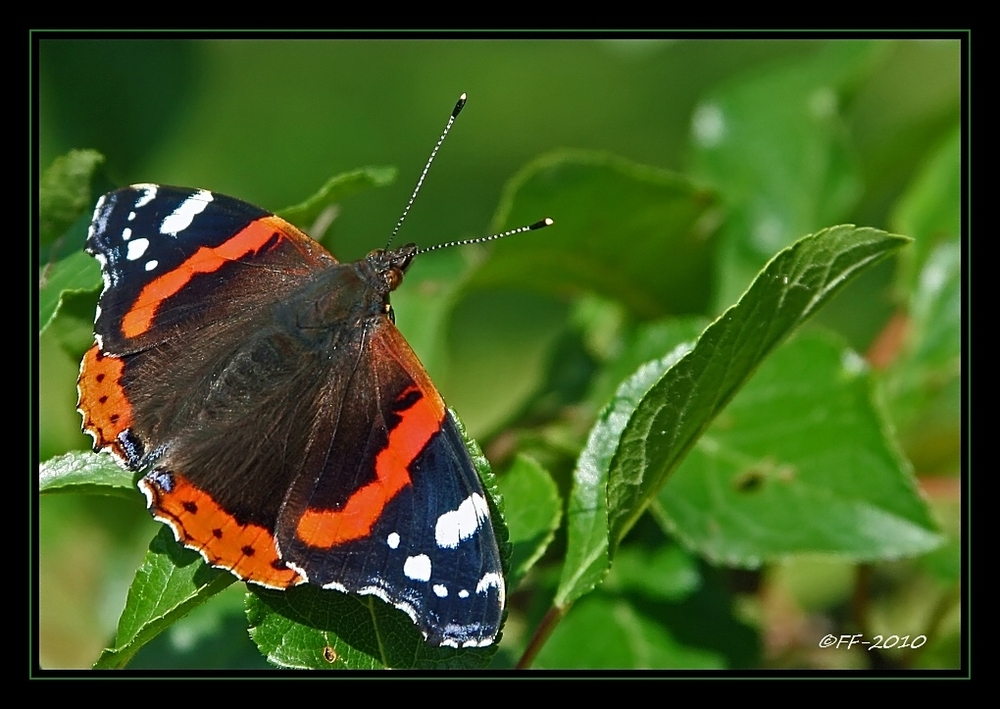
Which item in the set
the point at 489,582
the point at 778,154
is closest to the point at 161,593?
the point at 489,582

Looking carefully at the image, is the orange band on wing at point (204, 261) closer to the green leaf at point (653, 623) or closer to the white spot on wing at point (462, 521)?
the white spot on wing at point (462, 521)

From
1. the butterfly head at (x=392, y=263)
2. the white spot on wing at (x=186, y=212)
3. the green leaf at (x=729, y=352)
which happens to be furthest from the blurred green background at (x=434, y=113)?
the green leaf at (x=729, y=352)

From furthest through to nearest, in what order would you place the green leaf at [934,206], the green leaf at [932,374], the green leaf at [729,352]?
the green leaf at [934,206], the green leaf at [932,374], the green leaf at [729,352]

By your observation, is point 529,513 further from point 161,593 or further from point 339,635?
point 161,593

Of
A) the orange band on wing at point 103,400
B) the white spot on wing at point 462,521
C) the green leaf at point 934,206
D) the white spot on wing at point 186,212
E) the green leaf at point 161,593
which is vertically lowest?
the green leaf at point 161,593

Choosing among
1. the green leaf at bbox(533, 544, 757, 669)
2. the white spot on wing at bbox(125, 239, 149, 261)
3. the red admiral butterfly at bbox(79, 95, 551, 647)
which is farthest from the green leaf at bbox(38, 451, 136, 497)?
the green leaf at bbox(533, 544, 757, 669)
